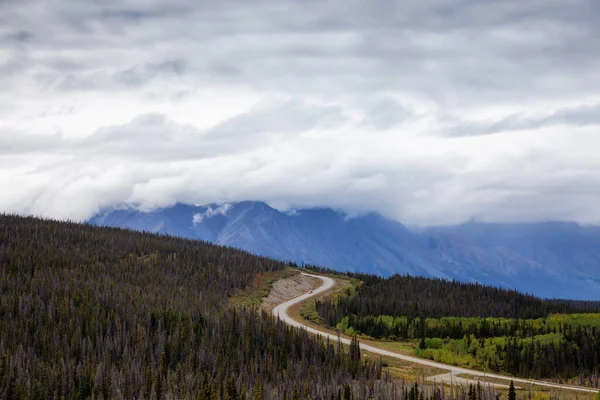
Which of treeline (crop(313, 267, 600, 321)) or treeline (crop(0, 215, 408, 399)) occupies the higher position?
treeline (crop(313, 267, 600, 321))

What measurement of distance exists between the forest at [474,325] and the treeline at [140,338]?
15.8m

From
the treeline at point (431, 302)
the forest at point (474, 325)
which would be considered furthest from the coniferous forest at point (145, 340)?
the treeline at point (431, 302)

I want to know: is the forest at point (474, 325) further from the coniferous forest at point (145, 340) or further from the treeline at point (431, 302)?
the coniferous forest at point (145, 340)

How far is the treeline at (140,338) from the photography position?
5306 centimetres

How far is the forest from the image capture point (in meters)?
73.7

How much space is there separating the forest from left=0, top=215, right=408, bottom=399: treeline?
1578cm

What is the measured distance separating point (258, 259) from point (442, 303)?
171ft

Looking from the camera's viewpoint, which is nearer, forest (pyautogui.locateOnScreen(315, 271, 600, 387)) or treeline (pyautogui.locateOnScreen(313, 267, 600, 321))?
forest (pyautogui.locateOnScreen(315, 271, 600, 387))

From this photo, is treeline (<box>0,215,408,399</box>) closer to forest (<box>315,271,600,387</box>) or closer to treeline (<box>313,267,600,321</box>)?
forest (<box>315,271,600,387</box>)

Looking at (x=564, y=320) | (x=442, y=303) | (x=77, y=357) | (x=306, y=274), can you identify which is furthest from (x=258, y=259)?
(x=77, y=357)

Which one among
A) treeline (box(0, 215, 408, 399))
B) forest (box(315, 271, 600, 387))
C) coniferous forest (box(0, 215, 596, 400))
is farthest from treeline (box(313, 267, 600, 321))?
treeline (box(0, 215, 408, 399))

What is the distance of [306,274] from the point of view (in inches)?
6363

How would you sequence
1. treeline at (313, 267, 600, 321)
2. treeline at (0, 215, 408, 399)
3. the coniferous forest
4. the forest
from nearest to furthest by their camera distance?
the coniferous forest, treeline at (0, 215, 408, 399), the forest, treeline at (313, 267, 600, 321)

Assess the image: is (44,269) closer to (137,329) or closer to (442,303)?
(137,329)
